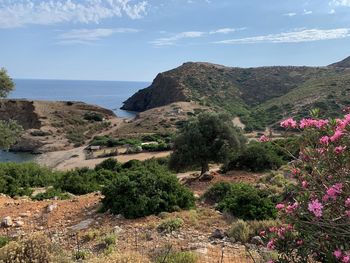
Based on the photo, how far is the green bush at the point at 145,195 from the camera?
1176 cm

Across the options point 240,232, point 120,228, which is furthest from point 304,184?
point 120,228

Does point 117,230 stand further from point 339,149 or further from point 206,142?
point 206,142

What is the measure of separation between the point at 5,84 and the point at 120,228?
11551 millimetres

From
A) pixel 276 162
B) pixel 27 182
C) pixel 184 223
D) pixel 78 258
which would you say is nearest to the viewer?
pixel 78 258

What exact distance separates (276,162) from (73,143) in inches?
2061

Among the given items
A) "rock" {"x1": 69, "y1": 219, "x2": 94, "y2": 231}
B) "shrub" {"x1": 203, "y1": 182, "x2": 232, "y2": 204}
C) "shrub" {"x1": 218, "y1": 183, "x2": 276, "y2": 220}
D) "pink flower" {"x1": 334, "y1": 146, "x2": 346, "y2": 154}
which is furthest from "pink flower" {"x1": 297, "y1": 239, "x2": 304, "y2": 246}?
"shrub" {"x1": 203, "y1": 182, "x2": 232, "y2": 204}

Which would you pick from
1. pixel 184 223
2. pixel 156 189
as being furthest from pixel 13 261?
pixel 156 189

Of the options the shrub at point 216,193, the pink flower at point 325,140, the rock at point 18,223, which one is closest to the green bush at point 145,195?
the shrub at point 216,193

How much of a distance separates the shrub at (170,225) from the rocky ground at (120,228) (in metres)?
0.13

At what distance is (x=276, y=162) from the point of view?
20469 mm

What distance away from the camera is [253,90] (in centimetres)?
11025

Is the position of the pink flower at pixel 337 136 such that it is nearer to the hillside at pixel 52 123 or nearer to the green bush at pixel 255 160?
the green bush at pixel 255 160

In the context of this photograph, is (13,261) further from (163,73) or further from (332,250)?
(163,73)

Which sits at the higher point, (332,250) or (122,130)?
(332,250)
